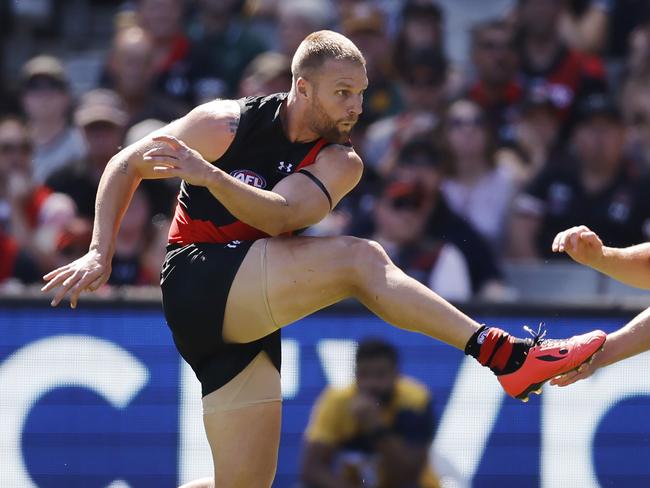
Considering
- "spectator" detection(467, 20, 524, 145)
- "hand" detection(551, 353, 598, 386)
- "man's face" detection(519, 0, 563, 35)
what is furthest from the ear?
"man's face" detection(519, 0, 563, 35)

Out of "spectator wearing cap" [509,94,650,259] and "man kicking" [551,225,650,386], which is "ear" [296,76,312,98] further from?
"spectator wearing cap" [509,94,650,259]

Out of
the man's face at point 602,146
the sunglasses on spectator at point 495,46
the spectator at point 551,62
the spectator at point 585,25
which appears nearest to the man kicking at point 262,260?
the man's face at point 602,146

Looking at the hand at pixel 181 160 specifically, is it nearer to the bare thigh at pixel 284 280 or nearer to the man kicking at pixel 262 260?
the man kicking at pixel 262 260

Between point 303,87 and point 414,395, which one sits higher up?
point 303,87

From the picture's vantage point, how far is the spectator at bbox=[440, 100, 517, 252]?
8.87 m

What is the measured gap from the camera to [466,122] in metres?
9.06

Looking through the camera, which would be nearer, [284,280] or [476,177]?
[284,280]

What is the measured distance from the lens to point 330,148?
17.1 ft

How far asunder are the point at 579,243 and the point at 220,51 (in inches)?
220

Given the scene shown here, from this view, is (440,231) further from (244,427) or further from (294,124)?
(244,427)

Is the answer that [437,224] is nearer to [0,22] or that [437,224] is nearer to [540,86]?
[540,86]

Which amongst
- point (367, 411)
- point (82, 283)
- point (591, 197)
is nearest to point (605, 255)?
point (367, 411)

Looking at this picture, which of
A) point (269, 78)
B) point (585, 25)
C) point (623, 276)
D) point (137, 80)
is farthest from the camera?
point (585, 25)

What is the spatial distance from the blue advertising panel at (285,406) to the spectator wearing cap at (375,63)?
9.85ft
